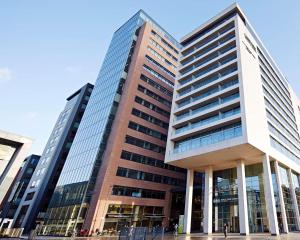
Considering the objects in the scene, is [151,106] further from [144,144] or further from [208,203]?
[208,203]

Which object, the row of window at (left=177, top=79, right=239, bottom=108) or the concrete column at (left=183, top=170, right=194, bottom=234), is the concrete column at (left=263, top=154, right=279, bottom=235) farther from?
the row of window at (left=177, top=79, right=239, bottom=108)

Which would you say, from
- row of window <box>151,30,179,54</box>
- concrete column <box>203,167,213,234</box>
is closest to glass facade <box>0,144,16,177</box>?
concrete column <box>203,167,213,234</box>

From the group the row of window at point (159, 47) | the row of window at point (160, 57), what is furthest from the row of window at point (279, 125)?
the row of window at point (159, 47)

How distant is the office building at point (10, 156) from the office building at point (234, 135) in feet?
91.8

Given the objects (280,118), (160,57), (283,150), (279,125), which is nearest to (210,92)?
(279,125)

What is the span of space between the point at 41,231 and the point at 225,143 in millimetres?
39824

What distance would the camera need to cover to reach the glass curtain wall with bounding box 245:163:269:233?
3484 centimetres

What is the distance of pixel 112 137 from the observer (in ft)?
158

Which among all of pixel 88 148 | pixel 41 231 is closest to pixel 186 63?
pixel 88 148

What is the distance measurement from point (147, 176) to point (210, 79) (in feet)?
78.3

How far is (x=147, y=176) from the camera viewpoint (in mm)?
50500

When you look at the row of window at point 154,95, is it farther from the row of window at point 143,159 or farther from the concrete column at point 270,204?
the concrete column at point 270,204

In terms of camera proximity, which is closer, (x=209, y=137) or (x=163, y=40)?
(x=209, y=137)

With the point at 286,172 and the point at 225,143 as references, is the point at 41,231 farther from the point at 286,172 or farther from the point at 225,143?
the point at 286,172
